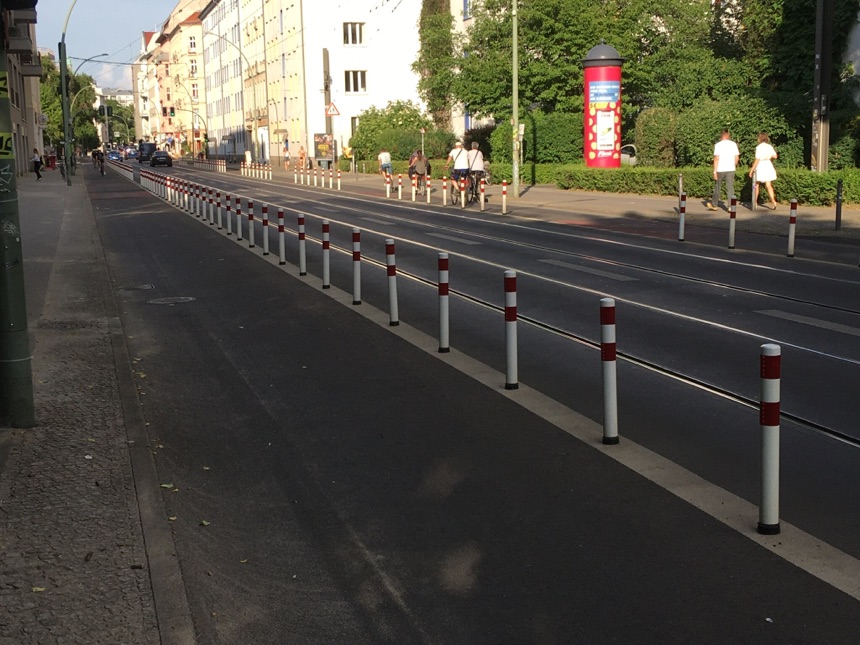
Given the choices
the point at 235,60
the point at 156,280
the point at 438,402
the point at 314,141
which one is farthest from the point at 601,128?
the point at 235,60

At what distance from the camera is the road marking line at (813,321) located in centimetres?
1084

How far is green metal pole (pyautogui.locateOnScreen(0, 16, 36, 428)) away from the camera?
7.17 meters

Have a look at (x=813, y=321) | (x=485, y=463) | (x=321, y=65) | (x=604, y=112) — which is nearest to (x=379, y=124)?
(x=321, y=65)

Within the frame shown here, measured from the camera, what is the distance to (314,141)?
7925 cm

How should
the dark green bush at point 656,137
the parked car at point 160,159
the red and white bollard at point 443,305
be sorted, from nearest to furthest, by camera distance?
the red and white bollard at point 443,305 < the dark green bush at point 656,137 < the parked car at point 160,159

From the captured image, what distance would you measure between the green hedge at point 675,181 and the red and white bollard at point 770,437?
21.7 meters

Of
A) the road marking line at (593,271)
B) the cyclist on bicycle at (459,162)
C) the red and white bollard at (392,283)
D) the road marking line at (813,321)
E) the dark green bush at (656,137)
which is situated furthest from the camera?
the dark green bush at (656,137)

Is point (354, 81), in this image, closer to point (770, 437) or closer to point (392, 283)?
point (392, 283)

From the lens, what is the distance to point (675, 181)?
105 feet

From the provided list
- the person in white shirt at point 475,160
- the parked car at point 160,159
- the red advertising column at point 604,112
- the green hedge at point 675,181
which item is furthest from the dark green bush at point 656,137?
the parked car at point 160,159

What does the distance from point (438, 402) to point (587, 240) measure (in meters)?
13.6

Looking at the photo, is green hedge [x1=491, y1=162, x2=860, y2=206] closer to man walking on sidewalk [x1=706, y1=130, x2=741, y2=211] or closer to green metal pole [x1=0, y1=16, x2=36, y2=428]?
man walking on sidewalk [x1=706, y1=130, x2=741, y2=211]

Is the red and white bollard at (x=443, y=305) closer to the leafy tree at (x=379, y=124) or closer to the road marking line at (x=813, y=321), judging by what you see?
the road marking line at (x=813, y=321)

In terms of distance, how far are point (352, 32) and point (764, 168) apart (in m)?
59.2
